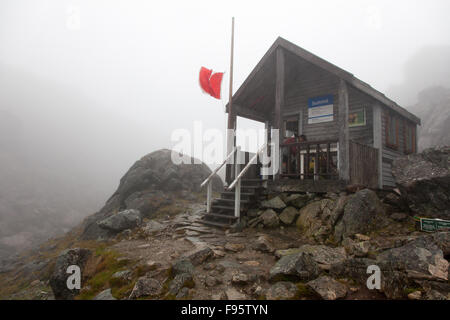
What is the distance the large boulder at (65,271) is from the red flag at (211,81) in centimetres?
645

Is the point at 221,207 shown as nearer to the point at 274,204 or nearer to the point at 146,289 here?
the point at 274,204

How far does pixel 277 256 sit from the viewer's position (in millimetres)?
4125

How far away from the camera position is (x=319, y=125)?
A: 9.49 meters

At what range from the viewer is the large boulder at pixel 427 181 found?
4340 mm

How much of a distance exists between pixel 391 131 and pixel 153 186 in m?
11.1

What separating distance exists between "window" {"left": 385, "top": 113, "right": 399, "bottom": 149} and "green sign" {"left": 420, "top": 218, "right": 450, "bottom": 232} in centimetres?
489

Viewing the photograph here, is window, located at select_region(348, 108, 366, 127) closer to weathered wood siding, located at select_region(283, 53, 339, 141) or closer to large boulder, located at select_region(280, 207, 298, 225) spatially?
weathered wood siding, located at select_region(283, 53, 339, 141)

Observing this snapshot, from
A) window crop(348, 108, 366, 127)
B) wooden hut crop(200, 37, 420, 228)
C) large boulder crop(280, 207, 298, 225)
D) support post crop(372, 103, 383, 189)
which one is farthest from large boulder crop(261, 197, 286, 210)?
window crop(348, 108, 366, 127)

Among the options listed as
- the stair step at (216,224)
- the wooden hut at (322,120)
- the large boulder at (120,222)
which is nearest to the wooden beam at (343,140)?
the wooden hut at (322,120)

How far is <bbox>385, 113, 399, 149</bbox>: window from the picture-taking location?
8564 mm

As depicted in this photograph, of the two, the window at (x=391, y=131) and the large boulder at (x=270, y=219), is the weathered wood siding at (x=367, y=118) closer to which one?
the window at (x=391, y=131)

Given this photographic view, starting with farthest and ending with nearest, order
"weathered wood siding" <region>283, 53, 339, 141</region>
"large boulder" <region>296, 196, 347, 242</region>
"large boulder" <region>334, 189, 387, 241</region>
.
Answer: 1. "weathered wood siding" <region>283, 53, 339, 141</region>
2. "large boulder" <region>296, 196, 347, 242</region>
3. "large boulder" <region>334, 189, 387, 241</region>

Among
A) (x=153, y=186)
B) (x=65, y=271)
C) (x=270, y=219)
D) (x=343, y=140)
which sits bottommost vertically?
(x=65, y=271)

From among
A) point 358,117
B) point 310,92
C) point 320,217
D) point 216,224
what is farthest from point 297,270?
point 310,92
